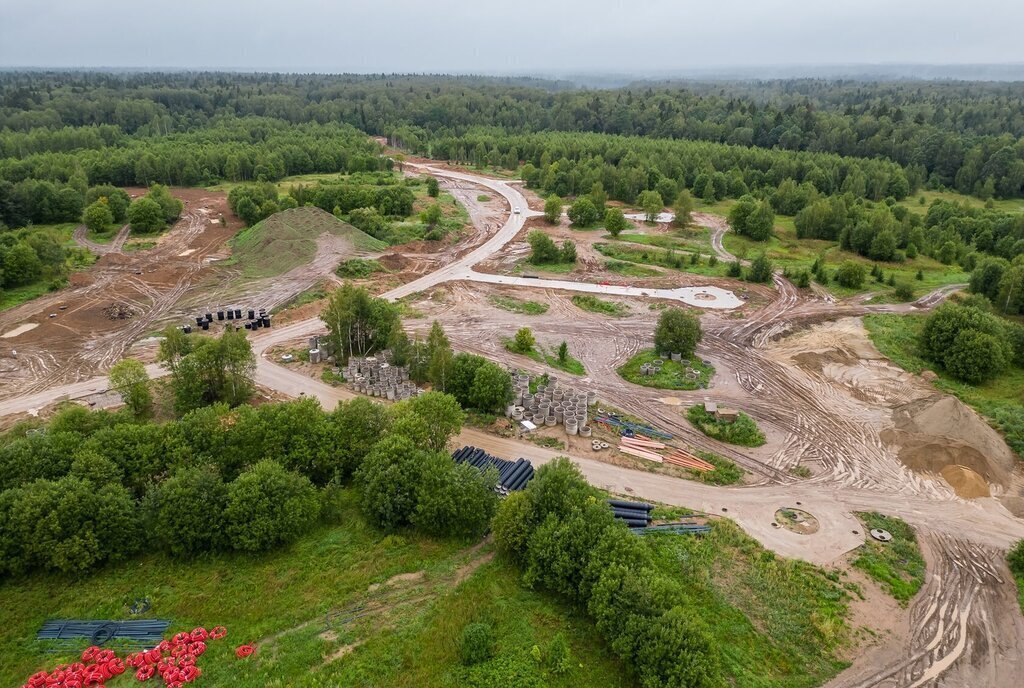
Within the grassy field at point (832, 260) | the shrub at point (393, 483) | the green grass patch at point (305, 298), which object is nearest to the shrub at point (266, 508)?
the shrub at point (393, 483)

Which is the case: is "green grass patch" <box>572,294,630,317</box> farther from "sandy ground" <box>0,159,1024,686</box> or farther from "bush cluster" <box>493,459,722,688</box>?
"bush cluster" <box>493,459,722,688</box>

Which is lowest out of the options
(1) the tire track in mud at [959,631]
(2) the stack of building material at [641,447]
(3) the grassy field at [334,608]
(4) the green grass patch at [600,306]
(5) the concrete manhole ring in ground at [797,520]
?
(1) the tire track in mud at [959,631]

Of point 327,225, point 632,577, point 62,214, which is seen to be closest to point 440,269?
point 327,225

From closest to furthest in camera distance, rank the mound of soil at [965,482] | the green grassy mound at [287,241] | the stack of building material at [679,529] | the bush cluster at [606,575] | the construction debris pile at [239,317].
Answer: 1. the bush cluster at [606,575]
2. the stack of building material at [679,529]
3. the mound of soil at [965,482]
4. the construction debris pile at [239,317]
5. the green grassy mound at [287,241]

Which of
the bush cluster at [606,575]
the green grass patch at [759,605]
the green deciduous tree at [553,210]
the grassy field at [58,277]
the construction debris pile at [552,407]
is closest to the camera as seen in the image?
the bush cluster at [606,575]

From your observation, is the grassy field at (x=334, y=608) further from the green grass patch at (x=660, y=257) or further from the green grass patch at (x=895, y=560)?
the green grass patch at (x=660, y=257)

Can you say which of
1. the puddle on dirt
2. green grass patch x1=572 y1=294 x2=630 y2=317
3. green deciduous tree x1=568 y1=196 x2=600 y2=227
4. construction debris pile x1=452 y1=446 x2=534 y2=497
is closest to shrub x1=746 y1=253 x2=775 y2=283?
green grass patch x1=572 y1=294 x2=630 y2=317
